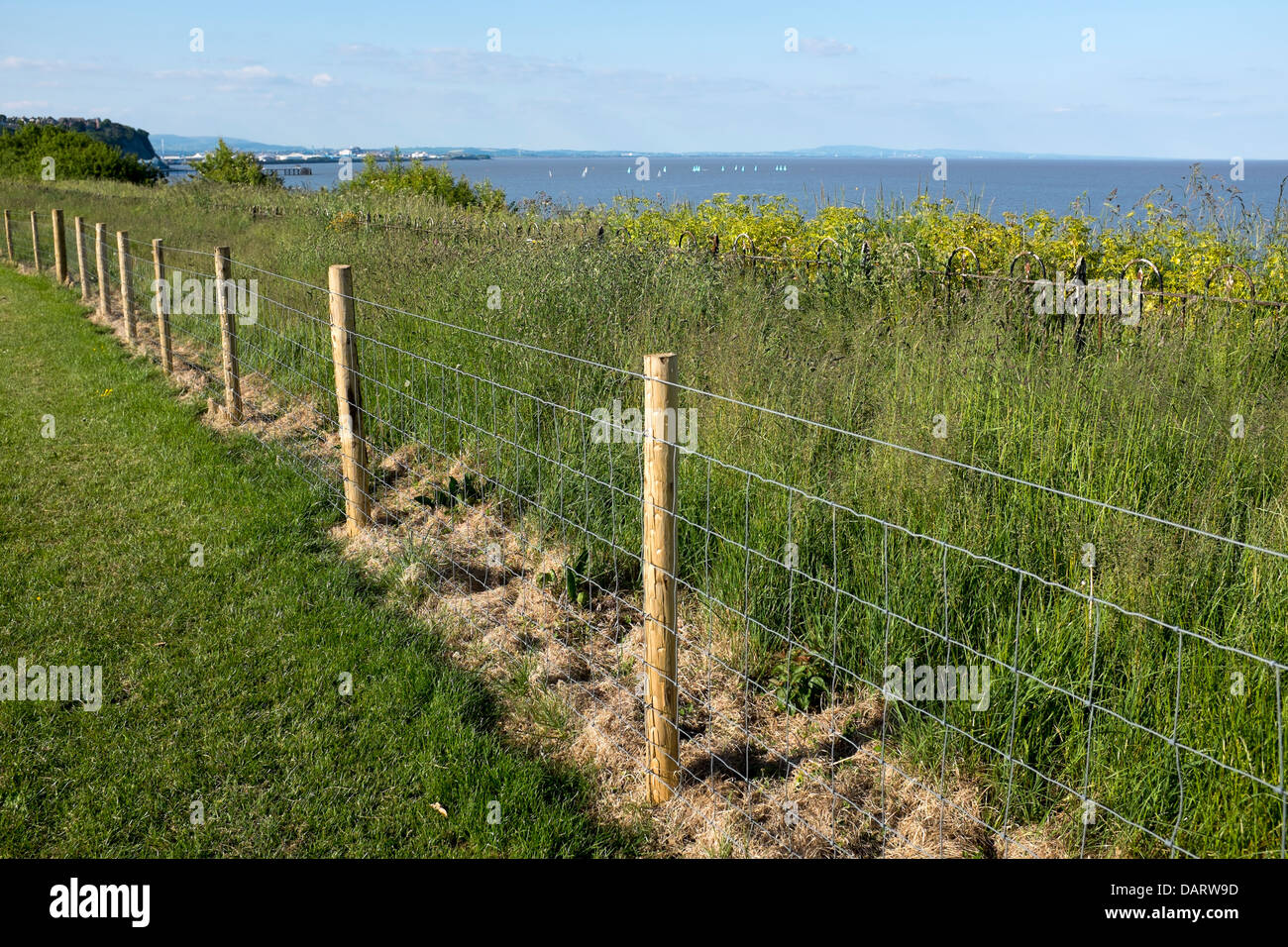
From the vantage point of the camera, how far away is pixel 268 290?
35.3 feet

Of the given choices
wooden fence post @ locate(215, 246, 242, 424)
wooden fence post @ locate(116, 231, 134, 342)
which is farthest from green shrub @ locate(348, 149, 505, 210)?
wooden fence post @ locate(215, 246, 242, 424)

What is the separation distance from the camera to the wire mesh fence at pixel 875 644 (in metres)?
2.93

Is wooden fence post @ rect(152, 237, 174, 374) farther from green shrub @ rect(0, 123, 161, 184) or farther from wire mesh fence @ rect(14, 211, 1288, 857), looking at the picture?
green shrub @ rect(0, 123, 161, 184)

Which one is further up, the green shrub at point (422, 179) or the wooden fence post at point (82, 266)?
the green shrub at point (422, 179)

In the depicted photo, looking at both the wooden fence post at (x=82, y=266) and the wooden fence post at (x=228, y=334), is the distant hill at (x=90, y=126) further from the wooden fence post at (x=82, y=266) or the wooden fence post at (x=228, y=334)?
the wooden fence post at (x=228, y=334)

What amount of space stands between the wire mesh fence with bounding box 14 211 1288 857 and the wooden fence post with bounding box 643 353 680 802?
2cm

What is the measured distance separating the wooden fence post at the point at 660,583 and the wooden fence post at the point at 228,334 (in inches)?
228

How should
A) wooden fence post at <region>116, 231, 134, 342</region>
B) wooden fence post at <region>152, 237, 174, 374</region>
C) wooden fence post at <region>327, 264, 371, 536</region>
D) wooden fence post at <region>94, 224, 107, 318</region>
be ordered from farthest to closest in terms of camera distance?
wooden fence post at <region>94, 224, 107, 318</region>
wooden fence post at <region>116, 231, 134, 342</region>
wooden fence post at <region>152, 237, 174, 374</region>
wooden fence post at <region>327, 264, 371, 536</region>

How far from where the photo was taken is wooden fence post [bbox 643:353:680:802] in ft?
10.8

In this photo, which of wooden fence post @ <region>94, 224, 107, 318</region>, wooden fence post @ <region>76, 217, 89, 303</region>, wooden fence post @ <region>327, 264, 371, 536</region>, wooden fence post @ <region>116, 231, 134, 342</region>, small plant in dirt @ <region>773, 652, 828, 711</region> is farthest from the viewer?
wooden fence post @ <region>76, 217, 89, 303</region>

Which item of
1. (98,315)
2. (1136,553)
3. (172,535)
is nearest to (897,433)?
(1136,553)

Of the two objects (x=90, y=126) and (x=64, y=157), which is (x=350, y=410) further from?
(x=90, y=126)

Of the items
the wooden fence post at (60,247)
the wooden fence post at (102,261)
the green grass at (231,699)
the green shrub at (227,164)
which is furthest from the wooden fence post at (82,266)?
the green shrub at (227,164)

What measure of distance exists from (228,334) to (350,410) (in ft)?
9.00
